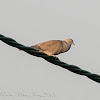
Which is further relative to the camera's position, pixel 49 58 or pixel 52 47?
pixel 52 47

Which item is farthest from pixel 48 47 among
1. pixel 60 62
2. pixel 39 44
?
pixel 60 62

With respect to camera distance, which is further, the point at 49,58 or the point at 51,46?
the point at 51,46

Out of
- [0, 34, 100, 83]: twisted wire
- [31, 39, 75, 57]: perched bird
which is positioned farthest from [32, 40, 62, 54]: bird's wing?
[0, 34, 100, 83]: twisted wire

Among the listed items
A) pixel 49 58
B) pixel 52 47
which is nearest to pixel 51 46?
pixel 52 47

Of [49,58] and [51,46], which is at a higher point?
[51,46]

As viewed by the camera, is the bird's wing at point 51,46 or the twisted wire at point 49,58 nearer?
the twisted wire at point 49,58

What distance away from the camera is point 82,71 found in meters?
5.61

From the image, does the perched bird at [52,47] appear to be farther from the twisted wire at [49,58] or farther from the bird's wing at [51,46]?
the twisted wire at [49,58]

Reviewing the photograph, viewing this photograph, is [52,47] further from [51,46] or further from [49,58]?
[49,58]

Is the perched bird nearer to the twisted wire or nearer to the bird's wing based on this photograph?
the bird's wing

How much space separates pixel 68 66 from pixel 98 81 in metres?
0.56

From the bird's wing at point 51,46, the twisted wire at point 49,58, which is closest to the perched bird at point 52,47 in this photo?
the bird's wing at point 51,46

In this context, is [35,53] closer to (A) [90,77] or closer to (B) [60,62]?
(B) [60,62]

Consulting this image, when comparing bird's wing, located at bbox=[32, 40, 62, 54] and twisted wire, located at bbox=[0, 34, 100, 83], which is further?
bird's wing, located at bbox=[32, 40, 62, 54]
